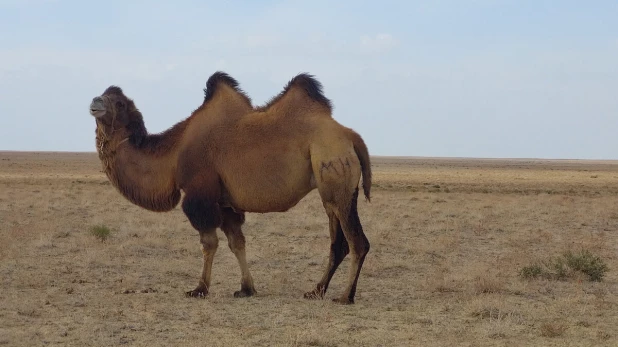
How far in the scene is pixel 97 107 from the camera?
31.3 ft

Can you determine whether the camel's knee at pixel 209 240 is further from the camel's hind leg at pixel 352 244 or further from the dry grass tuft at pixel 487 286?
the dry grass tuft at pixel 487 286

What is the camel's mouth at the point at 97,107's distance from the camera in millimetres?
9539

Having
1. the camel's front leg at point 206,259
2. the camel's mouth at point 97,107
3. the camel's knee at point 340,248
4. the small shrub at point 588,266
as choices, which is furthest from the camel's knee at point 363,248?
the small shrub at point 588,266

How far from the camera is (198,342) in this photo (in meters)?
6.79

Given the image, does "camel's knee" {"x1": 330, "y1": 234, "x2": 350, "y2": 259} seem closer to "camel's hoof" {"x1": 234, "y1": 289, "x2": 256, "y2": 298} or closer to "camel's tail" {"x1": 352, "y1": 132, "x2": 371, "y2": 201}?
"camel's tail" {"x1": 352, "y1": 132, "x2": 371, "y2": 201}

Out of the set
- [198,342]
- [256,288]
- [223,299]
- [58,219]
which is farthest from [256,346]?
[58,219]

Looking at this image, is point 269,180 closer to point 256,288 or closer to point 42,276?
point 256,288

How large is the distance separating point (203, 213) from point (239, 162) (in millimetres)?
729

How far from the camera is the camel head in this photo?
9.76m

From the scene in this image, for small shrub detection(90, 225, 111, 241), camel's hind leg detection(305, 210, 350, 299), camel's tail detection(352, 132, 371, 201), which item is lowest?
small shrub detection(90, 225, 111, 241)

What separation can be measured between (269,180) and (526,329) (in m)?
3.30

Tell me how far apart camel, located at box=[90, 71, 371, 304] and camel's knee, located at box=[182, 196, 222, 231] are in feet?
0.04

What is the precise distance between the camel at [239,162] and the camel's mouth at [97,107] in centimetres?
1

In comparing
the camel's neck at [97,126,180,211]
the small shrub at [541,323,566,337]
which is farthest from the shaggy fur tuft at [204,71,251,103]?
the small shrub at [541,323,566,337]
